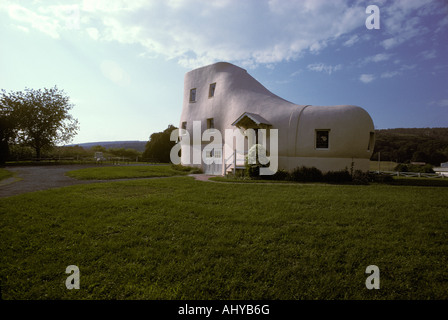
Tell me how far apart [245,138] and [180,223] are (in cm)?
1367

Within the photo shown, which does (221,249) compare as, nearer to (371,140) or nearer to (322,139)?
(322,139)

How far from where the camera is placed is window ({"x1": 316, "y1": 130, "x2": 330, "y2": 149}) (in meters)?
16.7

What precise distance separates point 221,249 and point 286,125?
14.6 meters

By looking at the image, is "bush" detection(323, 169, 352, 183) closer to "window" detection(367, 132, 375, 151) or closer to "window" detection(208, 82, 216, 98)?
"window" detection(367, 132, 375, 151)

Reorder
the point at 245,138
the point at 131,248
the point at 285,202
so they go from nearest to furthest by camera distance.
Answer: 1. the point at 131,248
2. the point at 285,202
3. the point at 245,138

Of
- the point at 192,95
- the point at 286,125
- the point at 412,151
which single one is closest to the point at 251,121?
the point at 286,125

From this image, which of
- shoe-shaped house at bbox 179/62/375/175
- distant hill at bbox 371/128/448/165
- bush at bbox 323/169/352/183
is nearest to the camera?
bush at bbox 323/169/352/183

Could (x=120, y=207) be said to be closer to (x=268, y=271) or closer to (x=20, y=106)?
(x=268, y=271)

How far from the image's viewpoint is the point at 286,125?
57.2 feet

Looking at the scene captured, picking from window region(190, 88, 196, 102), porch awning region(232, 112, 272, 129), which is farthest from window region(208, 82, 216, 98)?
porch awning region(232, 112, 272, 129)

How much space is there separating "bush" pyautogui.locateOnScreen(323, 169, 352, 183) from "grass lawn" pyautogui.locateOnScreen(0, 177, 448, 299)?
718 cm

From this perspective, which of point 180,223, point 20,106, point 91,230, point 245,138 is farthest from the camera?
point 20,106

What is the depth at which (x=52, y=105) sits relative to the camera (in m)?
38.0

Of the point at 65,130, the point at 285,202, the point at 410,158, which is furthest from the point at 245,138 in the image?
the point at 410,158
